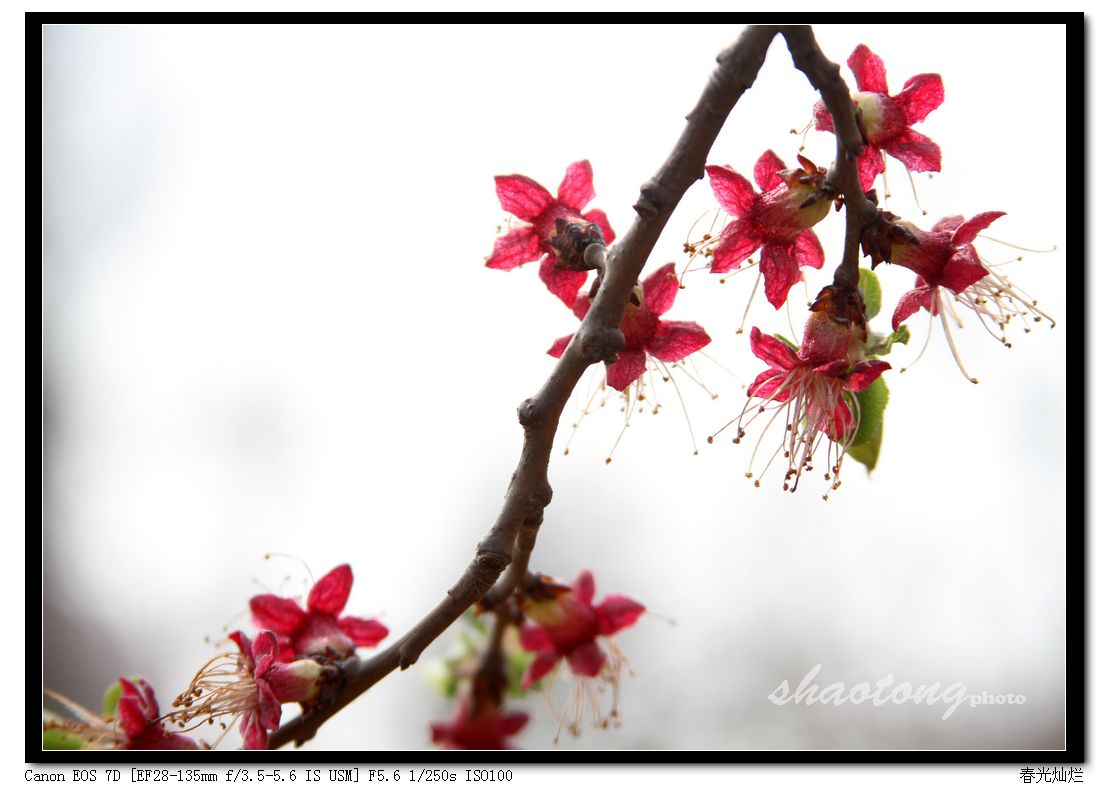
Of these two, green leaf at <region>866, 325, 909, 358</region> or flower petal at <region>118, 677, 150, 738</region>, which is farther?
flower petal at <region>118, 677, 150, 738</region>

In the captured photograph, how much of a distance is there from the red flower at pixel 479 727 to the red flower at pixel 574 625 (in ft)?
1.11

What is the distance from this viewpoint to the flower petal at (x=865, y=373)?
3.53 ft

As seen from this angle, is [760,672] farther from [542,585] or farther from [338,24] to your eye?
[338,24]

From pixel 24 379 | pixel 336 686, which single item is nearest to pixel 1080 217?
pixel 336 686

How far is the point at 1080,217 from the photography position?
1.51 m

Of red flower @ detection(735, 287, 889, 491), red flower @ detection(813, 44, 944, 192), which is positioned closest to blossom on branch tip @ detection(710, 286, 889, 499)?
red flower @ detection(735, 287, 889, 491)

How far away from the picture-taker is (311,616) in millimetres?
1392

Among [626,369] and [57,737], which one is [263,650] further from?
[626,369]

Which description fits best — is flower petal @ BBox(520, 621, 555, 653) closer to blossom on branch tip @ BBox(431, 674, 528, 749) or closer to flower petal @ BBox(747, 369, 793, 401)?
blossom on branch tip @ BBox(431, 674, 528, 749)

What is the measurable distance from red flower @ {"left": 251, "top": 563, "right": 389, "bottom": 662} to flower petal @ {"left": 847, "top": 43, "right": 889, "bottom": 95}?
95 centimetres

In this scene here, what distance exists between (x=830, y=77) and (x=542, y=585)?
34.2 inches

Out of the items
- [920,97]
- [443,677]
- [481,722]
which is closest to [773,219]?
[920,97]

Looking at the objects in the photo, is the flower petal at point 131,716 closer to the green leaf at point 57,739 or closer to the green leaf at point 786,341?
the green leaf at point 57,739

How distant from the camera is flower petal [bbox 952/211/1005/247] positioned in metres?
1.12
